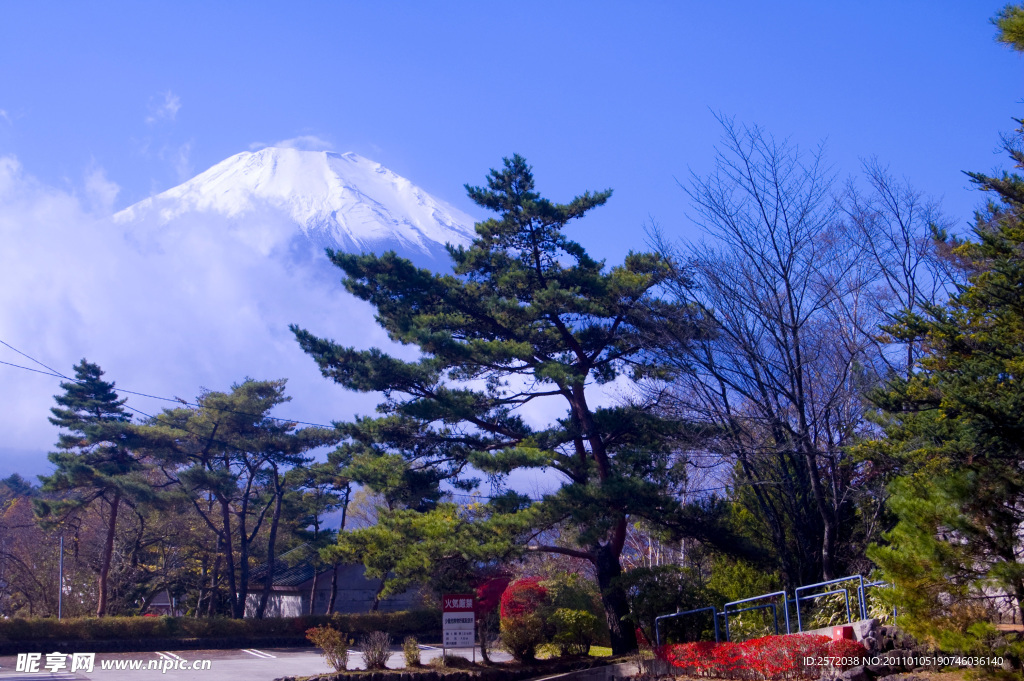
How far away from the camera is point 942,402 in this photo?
9406 millimetres

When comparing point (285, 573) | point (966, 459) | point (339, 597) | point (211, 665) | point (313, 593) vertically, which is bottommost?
point (211, 665)

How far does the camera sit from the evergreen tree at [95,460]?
101ft

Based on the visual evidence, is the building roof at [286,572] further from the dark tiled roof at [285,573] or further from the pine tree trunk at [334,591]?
the pine tree trunk at [334,591]

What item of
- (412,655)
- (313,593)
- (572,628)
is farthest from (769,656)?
(313,593)

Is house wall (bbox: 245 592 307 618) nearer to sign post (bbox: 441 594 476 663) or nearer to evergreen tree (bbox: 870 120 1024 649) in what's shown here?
sign post (bbox: 441 594 476 663)

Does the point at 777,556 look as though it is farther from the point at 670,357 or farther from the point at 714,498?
the point at 670,357

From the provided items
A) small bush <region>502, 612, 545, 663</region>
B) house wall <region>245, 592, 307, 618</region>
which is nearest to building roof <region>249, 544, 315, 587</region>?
house wall <region>245, 592, 307, 618</region>

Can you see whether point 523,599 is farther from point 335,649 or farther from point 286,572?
point 286,572

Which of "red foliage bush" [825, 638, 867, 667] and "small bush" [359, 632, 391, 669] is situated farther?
"small bush" [359, 632, 391, 669]

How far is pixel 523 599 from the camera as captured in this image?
63.0 feet

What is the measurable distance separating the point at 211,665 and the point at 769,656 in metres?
18.1

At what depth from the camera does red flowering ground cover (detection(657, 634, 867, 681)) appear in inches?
417

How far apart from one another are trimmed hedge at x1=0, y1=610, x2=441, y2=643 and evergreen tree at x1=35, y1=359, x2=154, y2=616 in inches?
136

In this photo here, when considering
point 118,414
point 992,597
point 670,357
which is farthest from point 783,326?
point 118,414
